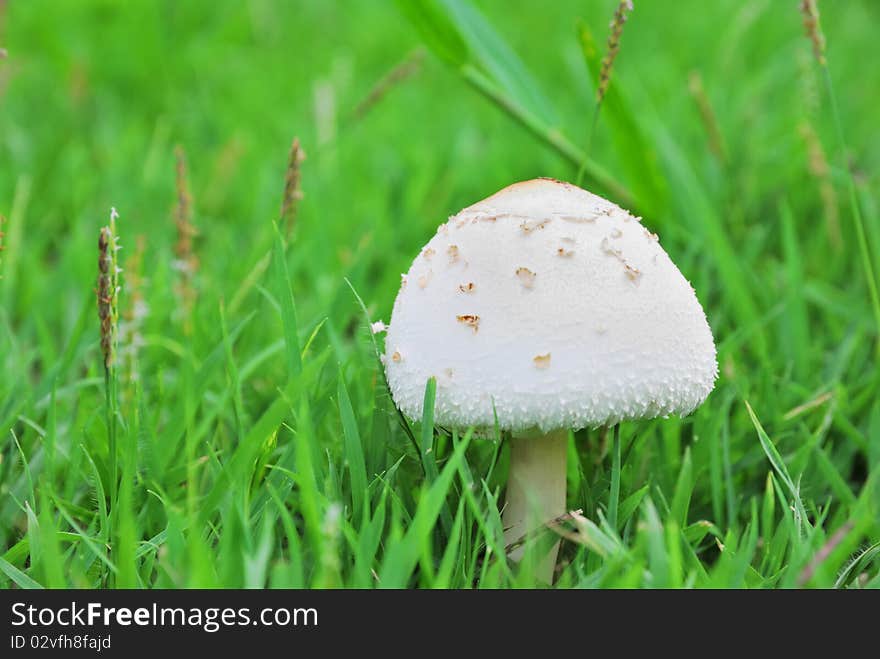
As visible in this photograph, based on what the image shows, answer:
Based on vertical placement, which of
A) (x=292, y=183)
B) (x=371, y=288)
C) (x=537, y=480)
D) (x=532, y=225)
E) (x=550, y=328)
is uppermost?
(x=371, y=288)

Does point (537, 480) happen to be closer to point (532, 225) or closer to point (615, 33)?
point (532, 225)

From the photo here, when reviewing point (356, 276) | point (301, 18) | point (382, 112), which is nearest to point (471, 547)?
point (356, 276)

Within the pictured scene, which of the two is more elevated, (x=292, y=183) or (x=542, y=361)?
(x=292, y=183)

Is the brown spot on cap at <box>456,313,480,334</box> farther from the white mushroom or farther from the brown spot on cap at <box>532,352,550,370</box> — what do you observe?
the brown spot on cap at <box>532,352,550,370</box>

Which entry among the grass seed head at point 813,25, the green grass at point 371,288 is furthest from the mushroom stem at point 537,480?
the grass seed head at point 813,25

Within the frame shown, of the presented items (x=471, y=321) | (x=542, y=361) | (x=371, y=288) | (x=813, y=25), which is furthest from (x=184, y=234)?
(x=813, y=25)

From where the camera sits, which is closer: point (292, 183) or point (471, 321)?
point (471, 321)

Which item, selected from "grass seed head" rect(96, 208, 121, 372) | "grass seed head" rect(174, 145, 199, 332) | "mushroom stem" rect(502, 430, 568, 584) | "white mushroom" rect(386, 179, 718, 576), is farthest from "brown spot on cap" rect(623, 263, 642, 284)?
"grass seed head" rect(174, 145, 199, 332)

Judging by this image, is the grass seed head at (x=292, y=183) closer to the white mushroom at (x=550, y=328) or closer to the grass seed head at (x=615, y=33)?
the white mushroom at (x=550, y=328)
